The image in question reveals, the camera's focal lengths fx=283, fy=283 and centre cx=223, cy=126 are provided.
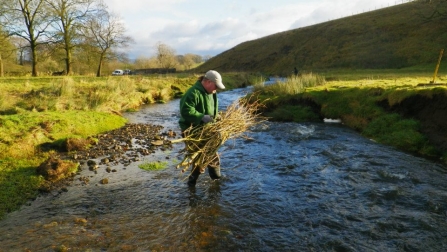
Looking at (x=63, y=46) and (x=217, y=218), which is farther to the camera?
(x=63, y=46)

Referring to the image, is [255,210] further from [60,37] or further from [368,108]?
[60,37]

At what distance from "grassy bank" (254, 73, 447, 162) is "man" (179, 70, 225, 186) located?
3.83 meters

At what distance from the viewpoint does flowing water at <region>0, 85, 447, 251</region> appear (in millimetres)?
5125

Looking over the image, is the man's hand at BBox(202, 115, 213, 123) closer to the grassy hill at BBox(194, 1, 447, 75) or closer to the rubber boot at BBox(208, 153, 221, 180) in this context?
the rubber boot at BBox(208, 153, 221, 180)

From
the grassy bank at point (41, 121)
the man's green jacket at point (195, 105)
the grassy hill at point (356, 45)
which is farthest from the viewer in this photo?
the grassy hill at point (356, 45)

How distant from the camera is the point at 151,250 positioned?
4914mm

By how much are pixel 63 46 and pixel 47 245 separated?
3572cm

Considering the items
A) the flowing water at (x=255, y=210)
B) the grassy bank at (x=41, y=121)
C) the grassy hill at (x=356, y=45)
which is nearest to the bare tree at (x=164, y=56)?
the grassy hill at (x=356, y=45)

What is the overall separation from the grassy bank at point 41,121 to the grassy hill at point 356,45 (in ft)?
130

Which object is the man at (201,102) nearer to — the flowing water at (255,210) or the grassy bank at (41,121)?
the flowing water at (255,210)

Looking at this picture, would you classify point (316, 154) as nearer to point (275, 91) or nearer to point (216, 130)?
point (216, 130)

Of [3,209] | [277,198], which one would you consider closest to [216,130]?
[277,198]

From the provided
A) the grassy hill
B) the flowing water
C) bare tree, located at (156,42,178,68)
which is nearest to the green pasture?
the flowing water

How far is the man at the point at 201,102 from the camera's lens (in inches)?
254
